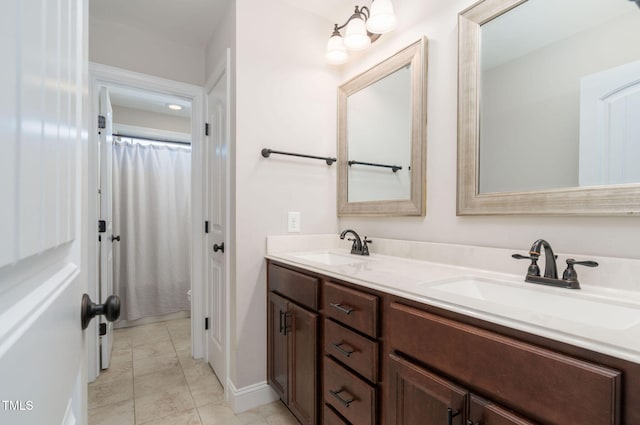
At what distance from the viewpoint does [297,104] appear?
2.00 meters

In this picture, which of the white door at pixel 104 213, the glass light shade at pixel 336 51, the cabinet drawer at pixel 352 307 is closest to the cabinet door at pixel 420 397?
the cabinet drawer at pixel 352 307

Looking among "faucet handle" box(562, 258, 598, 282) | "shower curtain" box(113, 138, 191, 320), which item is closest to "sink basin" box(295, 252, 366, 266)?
"faucet handle" box(562, 258, 598, 282)

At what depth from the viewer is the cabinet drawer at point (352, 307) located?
107cm

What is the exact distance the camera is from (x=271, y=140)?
1894 millimetres

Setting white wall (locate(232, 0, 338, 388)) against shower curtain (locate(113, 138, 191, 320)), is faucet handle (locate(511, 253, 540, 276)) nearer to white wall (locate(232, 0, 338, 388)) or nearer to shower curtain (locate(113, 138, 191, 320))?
white wall (locate(232, 0, 338, 388))

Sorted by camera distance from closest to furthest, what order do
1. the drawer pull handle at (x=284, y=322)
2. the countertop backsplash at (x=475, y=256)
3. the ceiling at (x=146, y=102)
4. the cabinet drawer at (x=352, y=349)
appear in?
the countertop backsplash at (x=475, y=256) → the cabinet drawer at (x=352, y=349) → the drawer pull handle at (x=284, y=322) → the ceiling at (x=146, y=102)

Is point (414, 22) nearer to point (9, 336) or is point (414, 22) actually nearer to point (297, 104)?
point (297, 104)

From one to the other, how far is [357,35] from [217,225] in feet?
4.95

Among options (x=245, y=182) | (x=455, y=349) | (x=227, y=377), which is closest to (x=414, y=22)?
(x=245, y=182)

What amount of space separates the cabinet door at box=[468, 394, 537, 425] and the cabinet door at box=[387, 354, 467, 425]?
2 centimetres

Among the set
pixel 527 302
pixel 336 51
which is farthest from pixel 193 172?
pixel 527 302

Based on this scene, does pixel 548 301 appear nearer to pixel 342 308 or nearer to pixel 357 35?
pixel 342 308

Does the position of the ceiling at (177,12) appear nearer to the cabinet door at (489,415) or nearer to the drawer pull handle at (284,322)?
the drawer pull handle at (284,322)

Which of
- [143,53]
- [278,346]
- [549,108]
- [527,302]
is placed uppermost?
[143,53]
